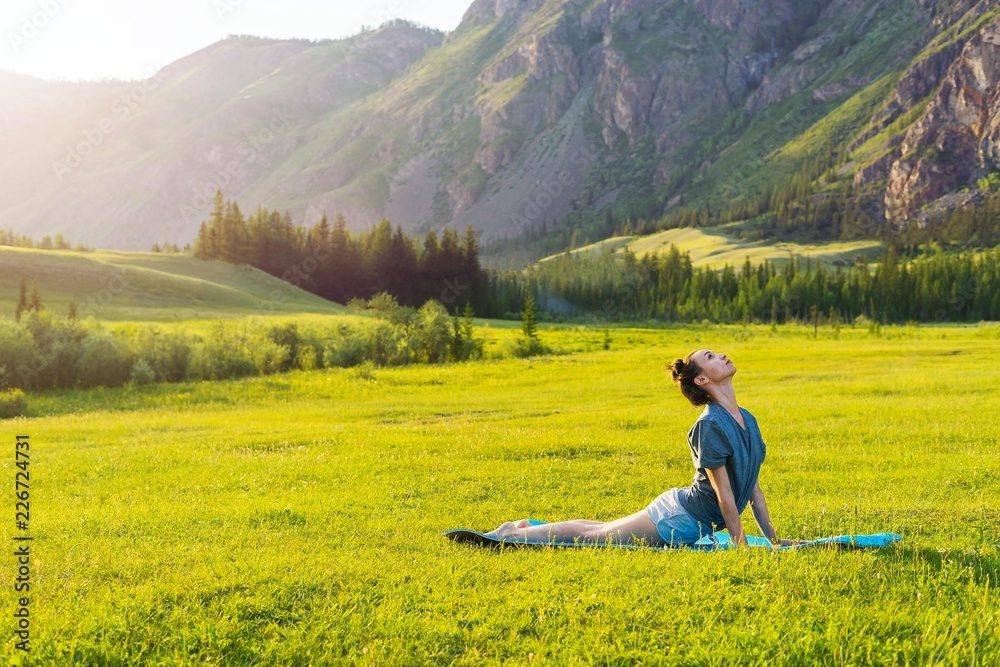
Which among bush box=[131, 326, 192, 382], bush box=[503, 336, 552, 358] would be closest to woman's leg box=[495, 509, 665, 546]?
bush box=[131, 326, 192, 382]

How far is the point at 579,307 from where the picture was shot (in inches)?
6565

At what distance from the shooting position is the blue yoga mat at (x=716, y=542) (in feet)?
24.1

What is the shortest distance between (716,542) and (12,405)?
32663 millimetres

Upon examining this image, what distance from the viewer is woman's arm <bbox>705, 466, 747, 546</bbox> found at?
7523 mm

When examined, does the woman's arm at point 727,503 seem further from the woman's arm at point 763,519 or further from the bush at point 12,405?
the bush at point 12,405

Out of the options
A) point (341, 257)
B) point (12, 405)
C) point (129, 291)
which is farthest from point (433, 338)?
point (341, 257)

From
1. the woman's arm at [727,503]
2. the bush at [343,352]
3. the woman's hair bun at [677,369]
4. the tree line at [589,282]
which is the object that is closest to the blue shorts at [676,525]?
the woman's arm at [727,503]

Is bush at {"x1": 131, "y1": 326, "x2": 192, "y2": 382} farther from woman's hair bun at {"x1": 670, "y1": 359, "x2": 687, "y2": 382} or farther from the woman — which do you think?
woman's hair bun at {"x1": 670, "y1": 359, "x2": 687, "y2": 382}

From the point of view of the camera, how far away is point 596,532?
8.23 metres

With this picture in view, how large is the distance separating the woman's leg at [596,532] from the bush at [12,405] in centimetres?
2964

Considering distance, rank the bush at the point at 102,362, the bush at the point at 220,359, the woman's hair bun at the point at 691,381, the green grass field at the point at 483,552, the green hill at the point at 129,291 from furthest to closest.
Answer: the green hill at the point at 129,291
the bush at the point at 220,359
the bush at the point at 102,362
the woman's hair bun at the point at 691,381
the green grass field at the point at 483,552

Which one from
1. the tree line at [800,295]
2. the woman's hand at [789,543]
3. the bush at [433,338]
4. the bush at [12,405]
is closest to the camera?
the woman's hand at [789,543]

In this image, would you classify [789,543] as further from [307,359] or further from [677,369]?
[307,359]

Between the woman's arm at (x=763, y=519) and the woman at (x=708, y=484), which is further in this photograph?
the woman's arm at (x=763, y=519)
